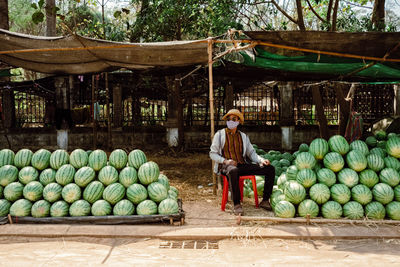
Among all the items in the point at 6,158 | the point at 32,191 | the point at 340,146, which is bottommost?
the point at 32,191

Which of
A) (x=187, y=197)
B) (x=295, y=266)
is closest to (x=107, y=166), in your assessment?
(x=187, y=197)

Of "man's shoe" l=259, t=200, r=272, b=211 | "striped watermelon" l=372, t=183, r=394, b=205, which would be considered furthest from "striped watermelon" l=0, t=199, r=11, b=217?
"striped watermelon" l=372, t=183, r=394, b=205

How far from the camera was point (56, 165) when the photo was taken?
489 centimetres

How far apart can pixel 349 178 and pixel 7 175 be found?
4.71 metres

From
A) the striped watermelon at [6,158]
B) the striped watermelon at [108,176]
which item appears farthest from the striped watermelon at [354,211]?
the striped watermelon at [6,158]

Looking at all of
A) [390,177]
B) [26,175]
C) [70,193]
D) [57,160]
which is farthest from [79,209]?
[390,177]

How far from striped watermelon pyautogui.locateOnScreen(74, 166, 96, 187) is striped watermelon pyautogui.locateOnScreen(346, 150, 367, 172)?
360cm

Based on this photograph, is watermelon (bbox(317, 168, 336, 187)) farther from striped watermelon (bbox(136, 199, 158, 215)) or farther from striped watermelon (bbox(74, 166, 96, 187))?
striped watermelon (bbox(74, 166, 96, 187))

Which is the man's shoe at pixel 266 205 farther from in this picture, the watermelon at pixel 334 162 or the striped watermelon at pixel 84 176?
the striped watermelon at pixel 84 176

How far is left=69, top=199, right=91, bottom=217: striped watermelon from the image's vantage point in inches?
183

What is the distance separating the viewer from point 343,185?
4793mm

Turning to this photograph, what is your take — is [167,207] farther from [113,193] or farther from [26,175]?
[26,175]

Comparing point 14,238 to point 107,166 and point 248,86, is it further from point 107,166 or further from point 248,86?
point 248,86

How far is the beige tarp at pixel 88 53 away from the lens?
5359 millimetres
